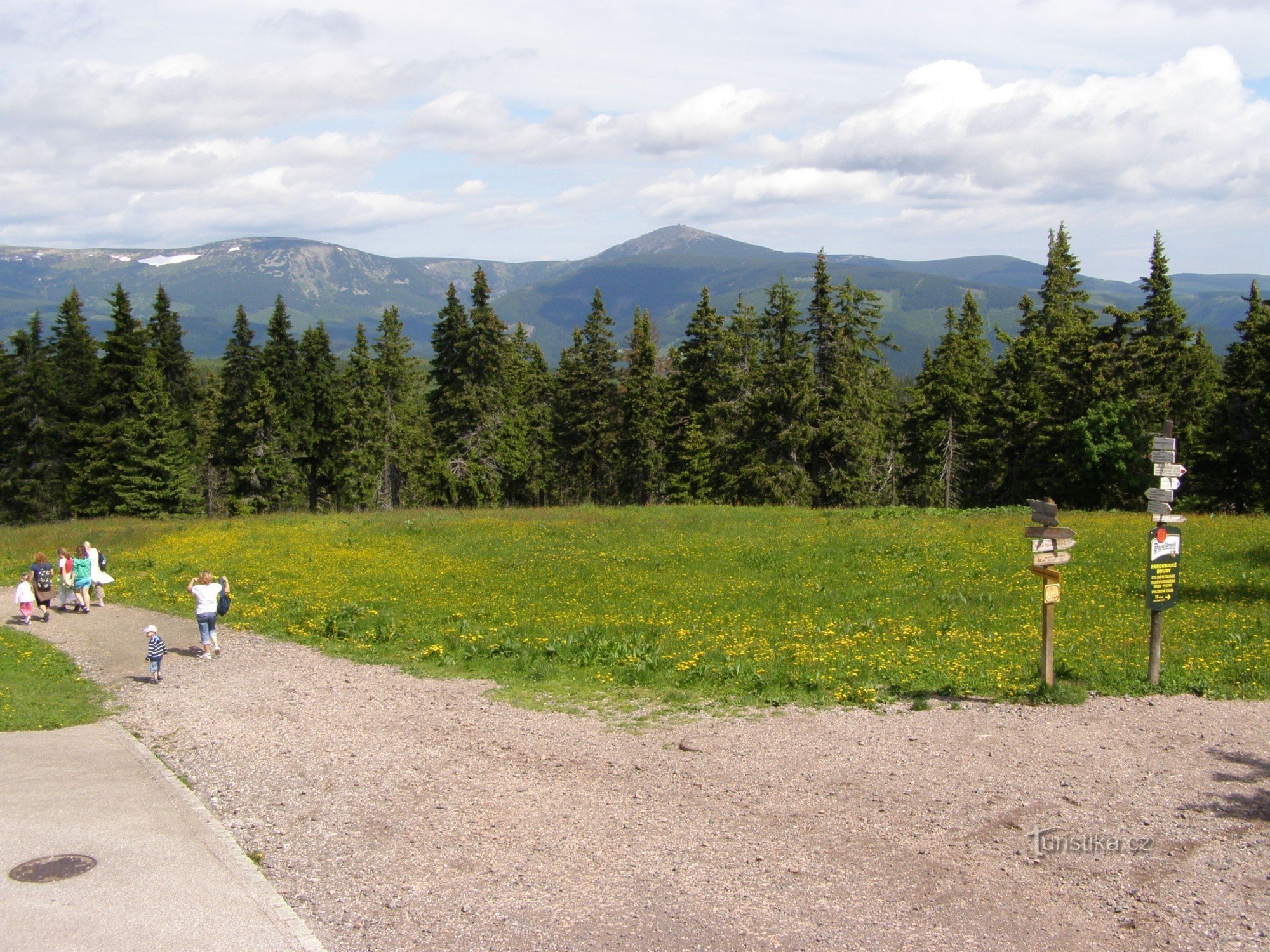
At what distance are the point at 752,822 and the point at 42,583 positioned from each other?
20956mm

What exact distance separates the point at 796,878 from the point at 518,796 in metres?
3.54

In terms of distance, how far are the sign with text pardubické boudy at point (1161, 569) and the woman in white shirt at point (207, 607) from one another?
16513 millimetres

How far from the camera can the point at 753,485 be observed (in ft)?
174

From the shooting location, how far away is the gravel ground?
7660mm

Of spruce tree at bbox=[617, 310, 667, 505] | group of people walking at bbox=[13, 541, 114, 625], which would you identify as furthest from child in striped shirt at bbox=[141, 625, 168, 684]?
spruce tree at bbox=[617, 310, 667, 505]

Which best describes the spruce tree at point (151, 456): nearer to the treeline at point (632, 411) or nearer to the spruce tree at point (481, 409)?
the treeline at point (632, 411)

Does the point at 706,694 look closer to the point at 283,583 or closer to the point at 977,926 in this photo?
the point at 977,926

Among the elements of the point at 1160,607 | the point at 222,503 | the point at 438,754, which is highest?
the point at 1160,607

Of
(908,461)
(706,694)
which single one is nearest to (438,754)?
(706,694)

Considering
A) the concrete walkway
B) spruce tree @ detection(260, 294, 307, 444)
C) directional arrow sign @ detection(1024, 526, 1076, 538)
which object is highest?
spruce tree @ detection(260, 294, 307, 444)

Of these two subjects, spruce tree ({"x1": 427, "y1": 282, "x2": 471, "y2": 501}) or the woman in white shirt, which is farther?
spruce tree ({"x1": 427, "y1": 282, "x2": 471, "y2": 501})

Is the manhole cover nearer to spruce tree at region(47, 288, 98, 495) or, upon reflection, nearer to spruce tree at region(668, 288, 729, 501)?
spruce tree at region(668, 288, 729, 501)

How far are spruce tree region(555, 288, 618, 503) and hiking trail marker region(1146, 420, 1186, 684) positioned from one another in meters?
48.9

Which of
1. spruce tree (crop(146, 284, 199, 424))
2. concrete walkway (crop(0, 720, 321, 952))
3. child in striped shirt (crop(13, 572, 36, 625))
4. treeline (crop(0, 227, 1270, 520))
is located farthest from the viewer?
spruce tree (crop(146, 284, 199, 424))
